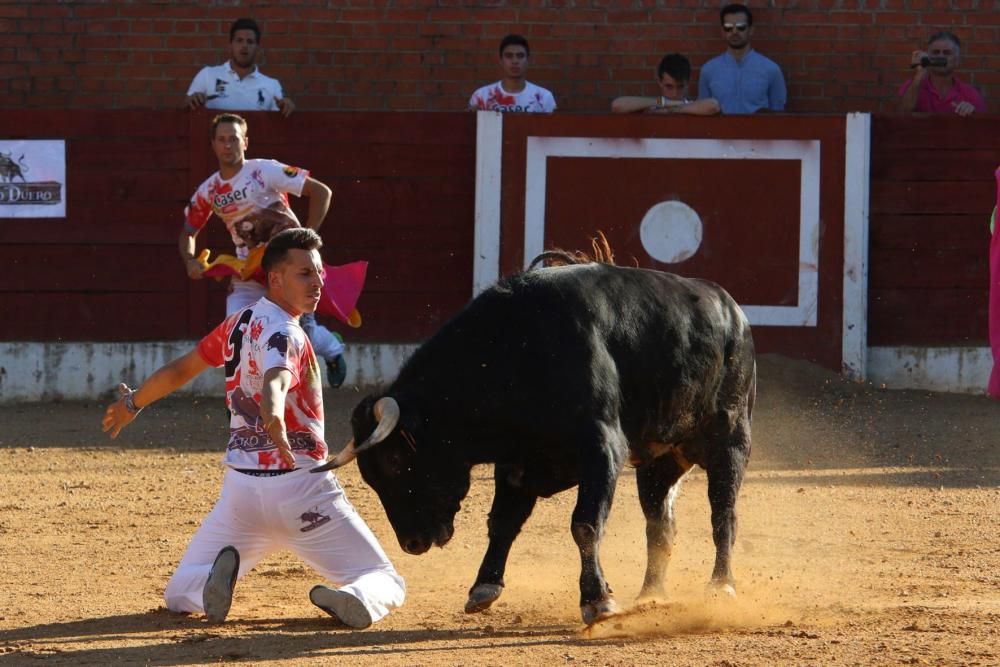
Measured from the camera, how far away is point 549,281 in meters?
4.38

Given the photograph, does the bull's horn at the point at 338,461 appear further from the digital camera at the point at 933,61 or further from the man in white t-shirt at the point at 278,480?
the digital camera at the point at 933,61

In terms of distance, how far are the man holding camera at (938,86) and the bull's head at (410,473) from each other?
6.03 m

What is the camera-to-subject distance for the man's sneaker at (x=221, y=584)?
414 cm

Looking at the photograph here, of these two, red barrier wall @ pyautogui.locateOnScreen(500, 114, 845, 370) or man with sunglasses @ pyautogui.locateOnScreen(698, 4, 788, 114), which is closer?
red barrier wall @ pyautogui.locateOnScreen(500, 114, 845, 370)

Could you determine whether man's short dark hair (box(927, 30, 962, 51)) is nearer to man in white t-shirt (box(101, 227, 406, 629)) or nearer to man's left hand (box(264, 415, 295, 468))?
man in white t-shirt (box(101, 227, 406, 629))

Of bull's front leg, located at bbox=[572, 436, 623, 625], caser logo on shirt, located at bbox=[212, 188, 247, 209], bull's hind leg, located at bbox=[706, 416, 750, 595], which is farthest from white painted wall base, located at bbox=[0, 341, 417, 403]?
bull's front leg, located at bbox=[572, 436, 623, 625]

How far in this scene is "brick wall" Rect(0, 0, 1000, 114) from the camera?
1030 centimetres

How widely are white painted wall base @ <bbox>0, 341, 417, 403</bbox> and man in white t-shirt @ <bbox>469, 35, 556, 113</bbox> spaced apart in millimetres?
1510

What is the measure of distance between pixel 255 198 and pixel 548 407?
3.47m

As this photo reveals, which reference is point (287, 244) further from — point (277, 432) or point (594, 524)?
point (594, 524)

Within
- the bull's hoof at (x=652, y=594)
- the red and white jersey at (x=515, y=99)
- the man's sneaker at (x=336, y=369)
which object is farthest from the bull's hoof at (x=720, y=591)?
the red and white jersey at (x=515, y=99)

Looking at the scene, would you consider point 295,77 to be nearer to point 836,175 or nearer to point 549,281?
point 836,175

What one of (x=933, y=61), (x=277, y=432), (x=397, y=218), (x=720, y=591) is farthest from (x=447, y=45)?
(x=277, y=432)

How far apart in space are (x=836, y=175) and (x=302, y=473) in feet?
19.0
